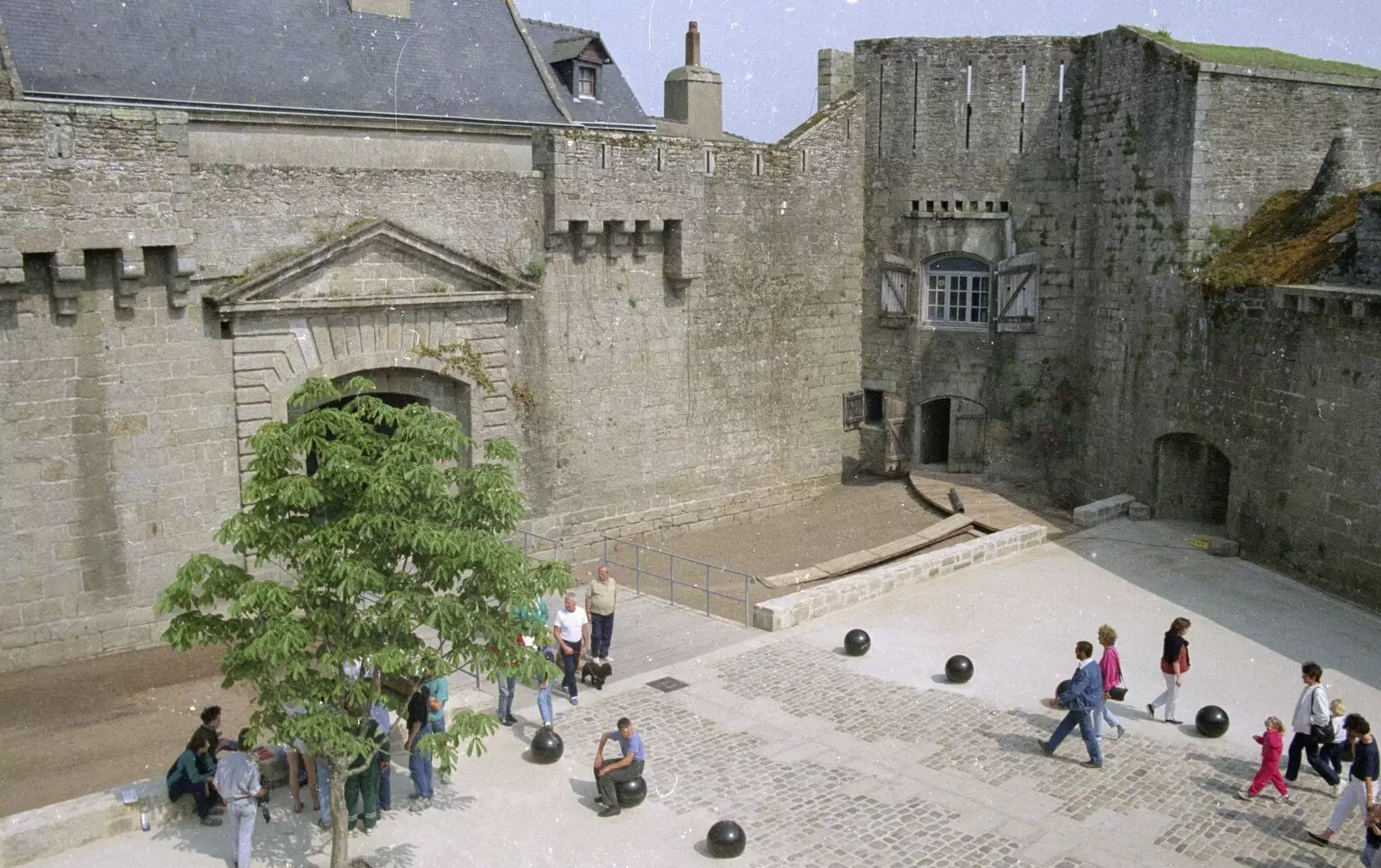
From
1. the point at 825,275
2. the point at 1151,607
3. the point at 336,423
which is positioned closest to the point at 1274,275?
the point at 1151,607

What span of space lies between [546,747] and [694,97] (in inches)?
771

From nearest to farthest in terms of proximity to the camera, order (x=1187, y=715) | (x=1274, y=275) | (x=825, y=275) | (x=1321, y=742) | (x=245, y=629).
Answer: (x=245, y=629) < (x=1321, y=742) < (x=1187, y=715) < (x=1274, y=275) < (x=825, y=275)

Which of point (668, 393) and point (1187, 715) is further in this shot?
point (668, 393)

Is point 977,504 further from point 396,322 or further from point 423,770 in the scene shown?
point 423,770

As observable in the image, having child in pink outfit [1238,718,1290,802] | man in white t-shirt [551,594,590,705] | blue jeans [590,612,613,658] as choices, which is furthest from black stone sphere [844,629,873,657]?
child in pink outfit [1238,718,1290,802]

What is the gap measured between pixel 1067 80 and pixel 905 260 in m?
4.49

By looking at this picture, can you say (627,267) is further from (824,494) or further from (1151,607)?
(1151,607)

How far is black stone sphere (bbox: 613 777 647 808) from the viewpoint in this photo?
11.5 meters

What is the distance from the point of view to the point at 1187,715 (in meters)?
13.8

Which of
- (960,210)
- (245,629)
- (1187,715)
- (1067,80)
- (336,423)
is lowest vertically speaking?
(1187,715)

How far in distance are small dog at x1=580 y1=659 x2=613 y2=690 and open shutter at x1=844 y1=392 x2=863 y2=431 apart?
11594 mm

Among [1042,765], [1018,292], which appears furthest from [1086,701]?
[1018,292]

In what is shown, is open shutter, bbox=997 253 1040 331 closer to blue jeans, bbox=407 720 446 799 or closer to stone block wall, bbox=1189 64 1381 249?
stone block wall, bbox=1189 64 1381 249

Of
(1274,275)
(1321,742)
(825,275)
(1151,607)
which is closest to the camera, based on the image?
(1321,742)
